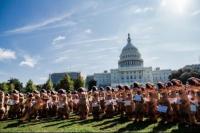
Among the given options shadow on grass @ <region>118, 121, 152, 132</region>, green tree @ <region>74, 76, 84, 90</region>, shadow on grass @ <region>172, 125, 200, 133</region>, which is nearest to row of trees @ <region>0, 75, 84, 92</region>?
green tree @ <region>74, 76, 84, 90</region>

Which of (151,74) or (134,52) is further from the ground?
(134,52)

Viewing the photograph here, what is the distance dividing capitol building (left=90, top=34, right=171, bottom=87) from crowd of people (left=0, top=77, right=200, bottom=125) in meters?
147

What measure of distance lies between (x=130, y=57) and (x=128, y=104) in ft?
502

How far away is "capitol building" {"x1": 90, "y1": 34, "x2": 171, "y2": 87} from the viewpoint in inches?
6781

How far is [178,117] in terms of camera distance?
16.2 m

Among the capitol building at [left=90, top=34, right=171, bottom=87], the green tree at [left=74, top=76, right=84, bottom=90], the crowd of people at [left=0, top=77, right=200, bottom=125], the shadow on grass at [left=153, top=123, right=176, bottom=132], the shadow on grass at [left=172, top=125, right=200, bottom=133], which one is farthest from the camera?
the capitol building at [left=90, top=34, right=171, bottom=87]

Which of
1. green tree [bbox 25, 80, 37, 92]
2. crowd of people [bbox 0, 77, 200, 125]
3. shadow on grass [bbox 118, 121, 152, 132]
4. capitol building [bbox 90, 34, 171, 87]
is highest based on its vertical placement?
capitol building [bbox 90, 34, 171, 87]

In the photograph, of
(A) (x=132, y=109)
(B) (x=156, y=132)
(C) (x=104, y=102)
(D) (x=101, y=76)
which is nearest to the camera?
(B) (x=156, y=132)

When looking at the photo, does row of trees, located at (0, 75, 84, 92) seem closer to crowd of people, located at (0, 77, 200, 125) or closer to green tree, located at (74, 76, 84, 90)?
green tree, located at (74, 76, 84, 90)

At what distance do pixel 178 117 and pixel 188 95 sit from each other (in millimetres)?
1470

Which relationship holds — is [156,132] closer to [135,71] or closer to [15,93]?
[15,93]

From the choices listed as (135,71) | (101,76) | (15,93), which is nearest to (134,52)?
(135,71)

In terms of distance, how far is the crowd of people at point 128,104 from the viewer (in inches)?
599

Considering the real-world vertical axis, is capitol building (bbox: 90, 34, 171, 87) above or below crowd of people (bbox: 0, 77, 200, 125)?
above
